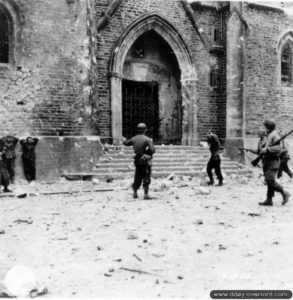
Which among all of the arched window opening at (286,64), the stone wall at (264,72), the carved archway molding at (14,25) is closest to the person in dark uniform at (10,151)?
the carved archway molding at (14,25)

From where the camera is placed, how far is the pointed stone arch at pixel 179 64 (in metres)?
14.6

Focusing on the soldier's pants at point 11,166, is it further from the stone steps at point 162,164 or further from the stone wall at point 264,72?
the stone wall at point 264,72

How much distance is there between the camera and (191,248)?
5043mm

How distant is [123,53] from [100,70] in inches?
42.0

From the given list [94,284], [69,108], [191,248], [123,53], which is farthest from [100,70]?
[94,284]

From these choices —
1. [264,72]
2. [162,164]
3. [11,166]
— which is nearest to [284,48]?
[264,72]

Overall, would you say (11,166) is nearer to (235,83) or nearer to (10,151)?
(10,151)

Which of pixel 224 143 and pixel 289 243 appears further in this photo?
pixel 224 143

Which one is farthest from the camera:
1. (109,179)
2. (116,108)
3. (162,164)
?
(116,108)

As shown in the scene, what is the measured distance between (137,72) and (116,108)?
2.37 meters

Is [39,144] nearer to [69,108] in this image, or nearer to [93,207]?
[69,108]

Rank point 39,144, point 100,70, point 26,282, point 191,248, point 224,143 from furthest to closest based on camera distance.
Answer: point 224,143 → point 100,70 → point 39,144 → point 191,248 → point 26,282

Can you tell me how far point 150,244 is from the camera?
5.23 meters

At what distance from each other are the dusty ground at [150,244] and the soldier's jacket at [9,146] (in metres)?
2.87
